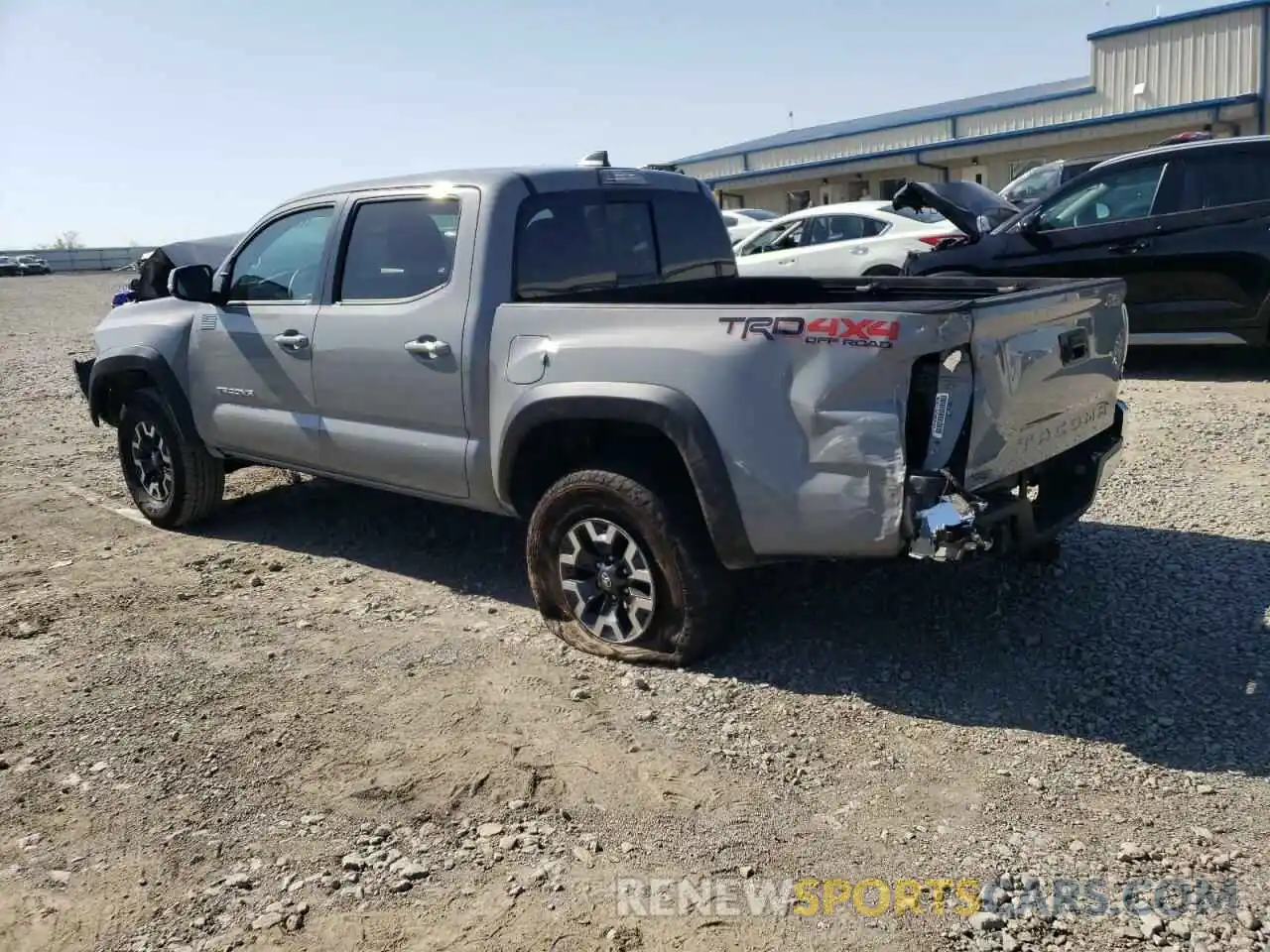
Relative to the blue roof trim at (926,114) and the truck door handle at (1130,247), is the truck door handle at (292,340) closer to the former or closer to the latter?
the truck door handle at (1130,247)

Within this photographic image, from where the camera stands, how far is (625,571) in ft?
14.2

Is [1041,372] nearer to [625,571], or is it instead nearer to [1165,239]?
[625,571]

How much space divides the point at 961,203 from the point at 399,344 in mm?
7818

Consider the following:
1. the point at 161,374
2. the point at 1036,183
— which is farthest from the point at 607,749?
the point at 1036,183

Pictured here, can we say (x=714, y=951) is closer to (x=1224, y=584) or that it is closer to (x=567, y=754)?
(x=567, y=754)

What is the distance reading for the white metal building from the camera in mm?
24688

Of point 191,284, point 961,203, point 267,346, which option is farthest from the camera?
point 961,203

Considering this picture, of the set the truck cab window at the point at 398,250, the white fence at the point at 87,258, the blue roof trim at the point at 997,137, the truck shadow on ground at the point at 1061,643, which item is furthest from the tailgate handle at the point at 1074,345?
the white fence at the point at 87,258

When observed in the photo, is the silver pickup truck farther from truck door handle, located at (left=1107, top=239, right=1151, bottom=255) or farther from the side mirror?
truck door handle, located at (left=1107, top=239, right=1151, bottom=255)

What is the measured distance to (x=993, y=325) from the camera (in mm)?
3625

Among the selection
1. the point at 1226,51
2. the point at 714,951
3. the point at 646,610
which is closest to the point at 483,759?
the point at 646,610

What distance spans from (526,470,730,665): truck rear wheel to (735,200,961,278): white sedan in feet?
25.1

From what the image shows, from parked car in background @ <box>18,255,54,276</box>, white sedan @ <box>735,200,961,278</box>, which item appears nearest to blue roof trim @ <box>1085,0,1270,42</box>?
white sedan @ <box>735,200,961,278</box>

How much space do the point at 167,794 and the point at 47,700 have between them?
1.09 metres
